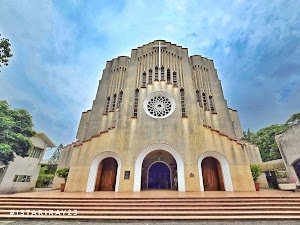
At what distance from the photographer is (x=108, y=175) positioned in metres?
12.4

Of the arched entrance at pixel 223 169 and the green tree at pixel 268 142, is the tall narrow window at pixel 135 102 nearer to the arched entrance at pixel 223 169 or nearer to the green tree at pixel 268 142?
the arched entrance at pixel 223 169

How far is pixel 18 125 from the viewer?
49.9 ft

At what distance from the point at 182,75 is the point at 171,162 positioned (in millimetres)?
8981

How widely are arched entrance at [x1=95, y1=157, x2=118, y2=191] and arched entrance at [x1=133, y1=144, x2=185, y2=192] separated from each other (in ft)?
7.63

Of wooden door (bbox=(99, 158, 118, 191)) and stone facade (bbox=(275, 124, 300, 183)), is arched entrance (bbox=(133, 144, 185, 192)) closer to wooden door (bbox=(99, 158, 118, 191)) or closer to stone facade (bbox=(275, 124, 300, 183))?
wooden door (bbox=(99, 158, 118, 191))

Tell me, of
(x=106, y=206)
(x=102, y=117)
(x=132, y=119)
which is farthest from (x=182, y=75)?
(x=106, y=206)

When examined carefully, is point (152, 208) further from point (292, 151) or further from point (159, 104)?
point (292, 151)

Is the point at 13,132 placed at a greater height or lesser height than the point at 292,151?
greater

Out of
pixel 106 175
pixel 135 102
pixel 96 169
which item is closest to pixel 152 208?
pixel 96 169

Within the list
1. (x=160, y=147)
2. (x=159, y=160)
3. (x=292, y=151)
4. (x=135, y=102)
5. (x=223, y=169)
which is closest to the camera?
(x=223, y=169)

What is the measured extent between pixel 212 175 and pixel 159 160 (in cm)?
440

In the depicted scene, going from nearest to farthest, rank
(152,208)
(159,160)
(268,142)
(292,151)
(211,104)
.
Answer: (152,208), (292,151), (159,160), (211,104), (268,142)

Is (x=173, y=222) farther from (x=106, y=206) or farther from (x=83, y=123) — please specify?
(x=83, y=123)

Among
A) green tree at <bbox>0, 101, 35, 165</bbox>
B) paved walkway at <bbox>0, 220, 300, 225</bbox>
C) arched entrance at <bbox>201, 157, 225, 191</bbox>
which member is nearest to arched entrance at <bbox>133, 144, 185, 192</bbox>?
arched entrance at <bbox>201, 157, 225, 191</bbox>
